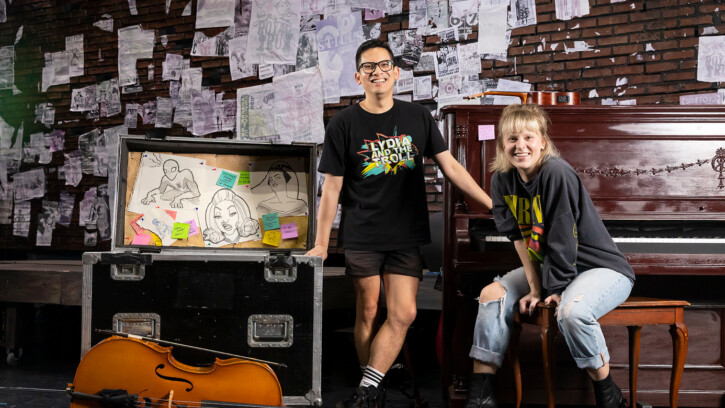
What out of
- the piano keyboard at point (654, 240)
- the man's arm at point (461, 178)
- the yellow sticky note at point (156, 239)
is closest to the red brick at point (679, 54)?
the piano keyboard at point (654, 240)

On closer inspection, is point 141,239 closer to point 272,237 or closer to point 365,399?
point 272,237

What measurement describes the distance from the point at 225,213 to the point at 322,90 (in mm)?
2068

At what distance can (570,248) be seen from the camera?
7.47 ft

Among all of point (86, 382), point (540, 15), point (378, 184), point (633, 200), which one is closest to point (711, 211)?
point (633, 200)

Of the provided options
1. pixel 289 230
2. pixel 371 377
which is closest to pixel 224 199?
pixel 289 230

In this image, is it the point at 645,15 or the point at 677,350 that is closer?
the point at 677,350

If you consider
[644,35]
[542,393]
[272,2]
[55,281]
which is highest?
[272,2]

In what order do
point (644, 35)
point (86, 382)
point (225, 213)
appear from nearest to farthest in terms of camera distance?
1. point (86, 382)
2. point (225, 213)
3. point (644, 35)

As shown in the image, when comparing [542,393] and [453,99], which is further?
[453,99]

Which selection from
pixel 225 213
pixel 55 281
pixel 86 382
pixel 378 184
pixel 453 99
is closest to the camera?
pixel 86 382

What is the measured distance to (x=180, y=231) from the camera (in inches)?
116

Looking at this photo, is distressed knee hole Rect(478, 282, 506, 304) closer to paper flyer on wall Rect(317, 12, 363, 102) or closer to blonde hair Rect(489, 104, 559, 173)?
blonde hair Rect(489, 104, 559, 173)

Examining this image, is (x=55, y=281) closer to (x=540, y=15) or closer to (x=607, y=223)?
(x=607, y=223)

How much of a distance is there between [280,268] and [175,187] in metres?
0.75
